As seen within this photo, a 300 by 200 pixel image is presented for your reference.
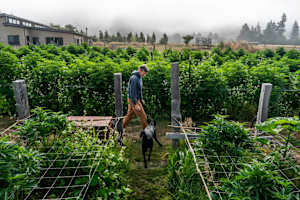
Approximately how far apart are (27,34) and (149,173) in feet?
88.8

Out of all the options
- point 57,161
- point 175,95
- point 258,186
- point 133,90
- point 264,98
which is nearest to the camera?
point 258,186

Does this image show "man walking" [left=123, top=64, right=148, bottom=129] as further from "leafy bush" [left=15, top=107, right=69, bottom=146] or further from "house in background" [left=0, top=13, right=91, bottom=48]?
"house in background" [left=0, top=13, right=91, bottom=48]

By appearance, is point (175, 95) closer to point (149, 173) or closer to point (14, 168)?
point (149, 173)

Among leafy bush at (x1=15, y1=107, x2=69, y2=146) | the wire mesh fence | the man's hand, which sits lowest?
the wire mesh fence

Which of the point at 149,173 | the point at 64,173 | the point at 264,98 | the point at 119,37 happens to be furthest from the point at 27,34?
the point at 119,37

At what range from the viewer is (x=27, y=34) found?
25.4m

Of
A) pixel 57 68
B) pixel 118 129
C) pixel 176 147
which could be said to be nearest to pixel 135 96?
pixel 118 129

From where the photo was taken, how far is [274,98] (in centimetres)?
588

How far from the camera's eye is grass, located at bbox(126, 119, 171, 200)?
3.52 meters

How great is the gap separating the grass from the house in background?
2421 centimetres

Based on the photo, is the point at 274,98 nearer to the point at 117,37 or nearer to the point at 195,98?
the point at 195,98

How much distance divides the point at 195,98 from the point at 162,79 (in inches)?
41.6

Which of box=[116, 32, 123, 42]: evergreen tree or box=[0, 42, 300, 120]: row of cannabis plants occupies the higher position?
box=[116, 32, 123, 42]: evergreen tree

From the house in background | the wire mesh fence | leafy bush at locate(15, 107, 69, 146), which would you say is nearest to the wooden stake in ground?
the wire mesh fence
